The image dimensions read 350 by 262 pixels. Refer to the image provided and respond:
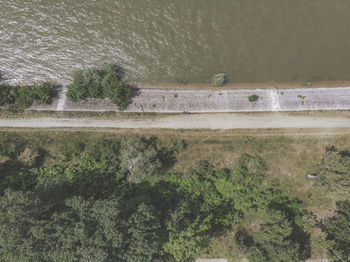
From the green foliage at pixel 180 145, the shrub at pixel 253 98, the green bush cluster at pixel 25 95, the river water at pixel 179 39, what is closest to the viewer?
the green foliage at pixel 180 145

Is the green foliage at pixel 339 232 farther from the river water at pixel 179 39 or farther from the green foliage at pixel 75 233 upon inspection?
the green foliage at pixel 75 233

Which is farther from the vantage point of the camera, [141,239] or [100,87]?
[100,87]

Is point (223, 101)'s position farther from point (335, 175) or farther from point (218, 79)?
point (335, 175)

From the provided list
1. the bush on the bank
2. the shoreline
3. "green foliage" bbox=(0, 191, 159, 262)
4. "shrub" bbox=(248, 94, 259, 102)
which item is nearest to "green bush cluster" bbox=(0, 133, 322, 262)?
"green foliage" bbox=(0, 191, 159, 262)

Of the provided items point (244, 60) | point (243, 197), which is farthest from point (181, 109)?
point (243, 197)

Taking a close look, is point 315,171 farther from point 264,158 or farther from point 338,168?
point 264,158

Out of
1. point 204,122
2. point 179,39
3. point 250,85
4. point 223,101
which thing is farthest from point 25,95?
point 250,85

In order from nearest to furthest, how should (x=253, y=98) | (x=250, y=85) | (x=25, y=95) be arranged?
1. (x=253, y=98)
2. (x=25, y=95)
3. (x=250, y=85)

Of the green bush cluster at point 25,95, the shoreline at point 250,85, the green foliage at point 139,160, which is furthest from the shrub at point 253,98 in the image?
the green bush cluster at point 25,95
